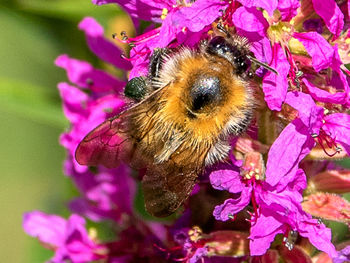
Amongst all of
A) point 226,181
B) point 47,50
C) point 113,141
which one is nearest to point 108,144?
point 113,141

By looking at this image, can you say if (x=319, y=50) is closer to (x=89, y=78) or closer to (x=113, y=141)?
(x=113, y=141)

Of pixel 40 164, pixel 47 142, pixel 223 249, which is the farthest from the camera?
pixel 40 164

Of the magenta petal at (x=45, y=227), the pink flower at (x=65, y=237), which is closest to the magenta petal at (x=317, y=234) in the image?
the pink flower at (x=65, y=237)

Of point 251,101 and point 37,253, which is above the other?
point 251,101

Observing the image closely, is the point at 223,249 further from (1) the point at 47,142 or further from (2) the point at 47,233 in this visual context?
(1) the point at 47,142

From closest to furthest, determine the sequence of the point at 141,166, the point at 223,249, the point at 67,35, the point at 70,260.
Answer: the point at 141,166 → the point at 223,249 → the point at 70,260 → the point at 67,35

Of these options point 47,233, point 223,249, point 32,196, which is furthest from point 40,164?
point 223,249
